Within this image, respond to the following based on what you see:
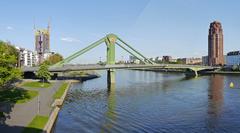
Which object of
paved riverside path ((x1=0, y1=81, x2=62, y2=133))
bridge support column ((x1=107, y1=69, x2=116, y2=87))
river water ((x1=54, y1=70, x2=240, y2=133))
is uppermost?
bridge support column ((x1=107, y1=69, x2=116, y2=87))

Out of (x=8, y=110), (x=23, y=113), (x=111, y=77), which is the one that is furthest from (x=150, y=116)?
(x=111, y=77)

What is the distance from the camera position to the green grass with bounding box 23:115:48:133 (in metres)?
27.9

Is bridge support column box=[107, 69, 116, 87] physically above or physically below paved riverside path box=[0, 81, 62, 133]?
above

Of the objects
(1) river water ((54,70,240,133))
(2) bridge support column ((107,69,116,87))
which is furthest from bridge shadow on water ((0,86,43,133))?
(2) bridge support column ((107,69,116,87))

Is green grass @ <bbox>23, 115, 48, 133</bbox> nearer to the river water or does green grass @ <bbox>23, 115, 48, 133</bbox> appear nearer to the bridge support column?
the river water

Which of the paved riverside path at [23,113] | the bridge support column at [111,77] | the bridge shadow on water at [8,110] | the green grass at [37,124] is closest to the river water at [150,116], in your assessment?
the green grass at [37,124]

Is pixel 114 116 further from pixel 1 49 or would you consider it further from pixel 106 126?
pixel 1 49

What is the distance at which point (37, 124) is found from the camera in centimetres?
3027

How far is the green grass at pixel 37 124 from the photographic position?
2786cm

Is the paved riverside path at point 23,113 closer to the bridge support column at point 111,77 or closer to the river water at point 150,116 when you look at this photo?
the river water at point 150,116

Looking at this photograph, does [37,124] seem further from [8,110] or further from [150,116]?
[150,116]

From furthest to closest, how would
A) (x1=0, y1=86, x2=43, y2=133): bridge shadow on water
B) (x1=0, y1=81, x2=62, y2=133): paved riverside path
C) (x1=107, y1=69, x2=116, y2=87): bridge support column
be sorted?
(x1=107, y1=69, x2=116, y2=87): bridge support column, (x1=0, y1=81, x2=62, y2=133): paved riverside path, (x1=0, y1=86, x2=43, y2=133): bridge shadow on water

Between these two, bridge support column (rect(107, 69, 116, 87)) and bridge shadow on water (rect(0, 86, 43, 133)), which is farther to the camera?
bridge support column (rect(107, 69, 116, 87))

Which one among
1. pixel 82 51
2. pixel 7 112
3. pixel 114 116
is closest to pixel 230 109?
pixel 114 116
